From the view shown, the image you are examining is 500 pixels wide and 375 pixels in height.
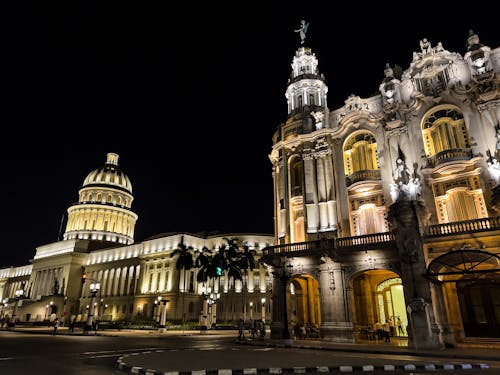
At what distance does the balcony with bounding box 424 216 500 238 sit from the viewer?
2294cm

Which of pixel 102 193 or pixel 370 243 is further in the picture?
pixel 102 193

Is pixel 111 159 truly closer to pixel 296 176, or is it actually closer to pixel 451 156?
pixel 296 176

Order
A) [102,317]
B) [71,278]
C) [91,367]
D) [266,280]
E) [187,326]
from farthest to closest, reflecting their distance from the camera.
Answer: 1. [71,278]
2. [102,317]
3. [266,280]
4. [187,326]
5. [91,367]

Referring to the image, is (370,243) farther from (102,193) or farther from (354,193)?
(102,193)

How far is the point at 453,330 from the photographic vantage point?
952 inches

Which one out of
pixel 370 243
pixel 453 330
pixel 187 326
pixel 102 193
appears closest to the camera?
pixel 453 330

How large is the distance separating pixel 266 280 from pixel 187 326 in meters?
27.1

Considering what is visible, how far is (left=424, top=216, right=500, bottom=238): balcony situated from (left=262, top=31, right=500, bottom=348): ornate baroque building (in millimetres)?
85

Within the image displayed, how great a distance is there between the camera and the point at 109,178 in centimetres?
11362

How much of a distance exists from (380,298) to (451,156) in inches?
567

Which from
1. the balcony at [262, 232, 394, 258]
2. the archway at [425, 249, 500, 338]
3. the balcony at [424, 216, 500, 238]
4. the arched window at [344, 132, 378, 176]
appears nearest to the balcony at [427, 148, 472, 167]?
the balcony at [424, 216, 500, 238]

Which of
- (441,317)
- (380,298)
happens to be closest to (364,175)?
(380,298)

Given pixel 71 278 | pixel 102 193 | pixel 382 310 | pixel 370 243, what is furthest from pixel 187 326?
pixel 102 193

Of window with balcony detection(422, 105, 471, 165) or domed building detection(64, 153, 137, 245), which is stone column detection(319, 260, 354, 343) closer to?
window with balcony detection(422, 105, 471, 165)
